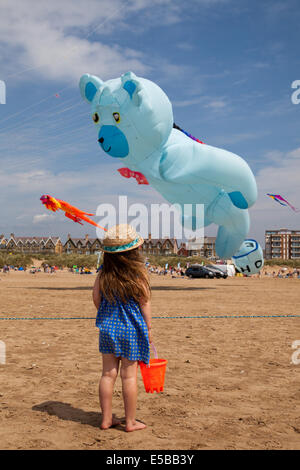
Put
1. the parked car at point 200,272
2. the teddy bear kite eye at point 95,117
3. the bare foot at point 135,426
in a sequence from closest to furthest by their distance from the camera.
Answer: the bare foot at point 135,426 → the teddy bear kite eye at point 95,117 → the parked car at point 200,272

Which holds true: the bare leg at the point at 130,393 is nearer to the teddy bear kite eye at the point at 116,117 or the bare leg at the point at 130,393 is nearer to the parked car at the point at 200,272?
the teddy bear kite eye at the point at 116,117

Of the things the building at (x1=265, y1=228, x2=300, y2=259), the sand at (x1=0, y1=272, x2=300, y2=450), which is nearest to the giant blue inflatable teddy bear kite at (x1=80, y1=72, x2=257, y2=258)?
the sand at (x1=0, y1=272, x2=300, y2=450)

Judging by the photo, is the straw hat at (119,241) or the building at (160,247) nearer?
the straw hat at (119,241)

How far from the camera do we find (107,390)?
347cm

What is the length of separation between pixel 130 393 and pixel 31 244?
403ft

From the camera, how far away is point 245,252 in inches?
848

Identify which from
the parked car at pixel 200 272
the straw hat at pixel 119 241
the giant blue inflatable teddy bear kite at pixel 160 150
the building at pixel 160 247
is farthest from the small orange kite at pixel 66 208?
the building at pixel 160 247

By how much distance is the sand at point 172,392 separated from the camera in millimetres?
3264

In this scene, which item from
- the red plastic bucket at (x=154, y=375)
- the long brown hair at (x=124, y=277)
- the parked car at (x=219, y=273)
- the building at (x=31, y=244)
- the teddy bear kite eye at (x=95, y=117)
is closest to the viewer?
the long brown hair at (x=124, y=277)

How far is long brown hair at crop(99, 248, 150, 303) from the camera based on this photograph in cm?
354

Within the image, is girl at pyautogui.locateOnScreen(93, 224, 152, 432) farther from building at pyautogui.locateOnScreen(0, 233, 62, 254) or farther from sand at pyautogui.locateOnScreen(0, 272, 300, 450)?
building at pyautogui.locateOnScreen(0, 233, 62, 254)

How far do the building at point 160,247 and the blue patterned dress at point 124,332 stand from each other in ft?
350

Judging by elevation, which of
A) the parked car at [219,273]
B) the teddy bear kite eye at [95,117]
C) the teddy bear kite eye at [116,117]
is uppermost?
the teddy bear kite eye at [95,117]
